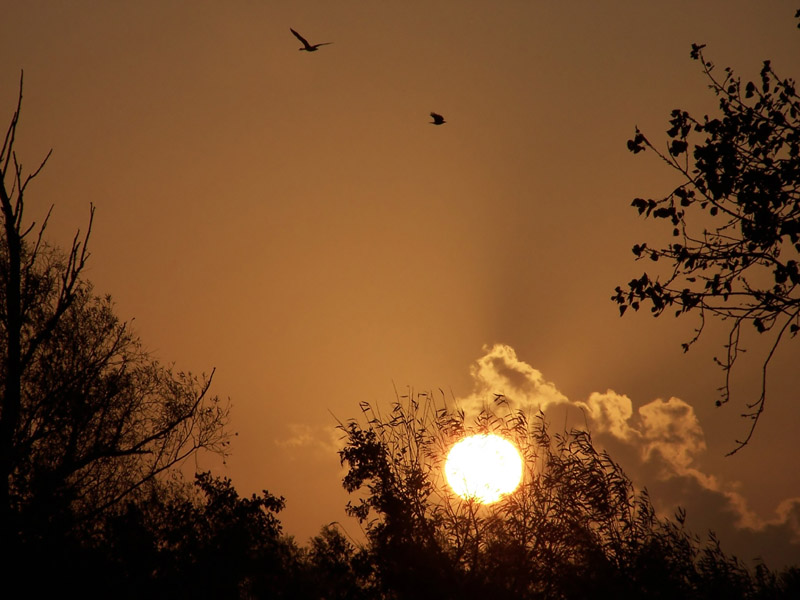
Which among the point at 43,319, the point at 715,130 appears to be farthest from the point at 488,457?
the point at 43,319

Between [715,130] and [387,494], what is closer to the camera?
[715,130]

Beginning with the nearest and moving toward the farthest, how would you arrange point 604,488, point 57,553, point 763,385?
point 763,385, point 57,553, point 604,488

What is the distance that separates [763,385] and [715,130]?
5.25 meters

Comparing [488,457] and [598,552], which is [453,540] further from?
[598,552]

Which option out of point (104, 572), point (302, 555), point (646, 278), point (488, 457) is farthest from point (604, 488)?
point (302, 555)

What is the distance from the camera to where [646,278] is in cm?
1519

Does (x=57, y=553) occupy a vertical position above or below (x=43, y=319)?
below

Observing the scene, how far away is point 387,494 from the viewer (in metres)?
29.6

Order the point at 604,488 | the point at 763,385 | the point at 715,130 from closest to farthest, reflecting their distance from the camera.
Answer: the point at 763,385 → the point at 715,130 → the point at 604,488

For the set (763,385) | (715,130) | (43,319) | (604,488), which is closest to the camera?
(763,385)

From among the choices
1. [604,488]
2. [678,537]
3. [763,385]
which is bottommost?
[763,385]

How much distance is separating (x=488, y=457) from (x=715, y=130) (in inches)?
641

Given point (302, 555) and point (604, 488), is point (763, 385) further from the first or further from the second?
point (302, 555)

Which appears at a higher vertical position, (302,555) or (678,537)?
(302,555)
